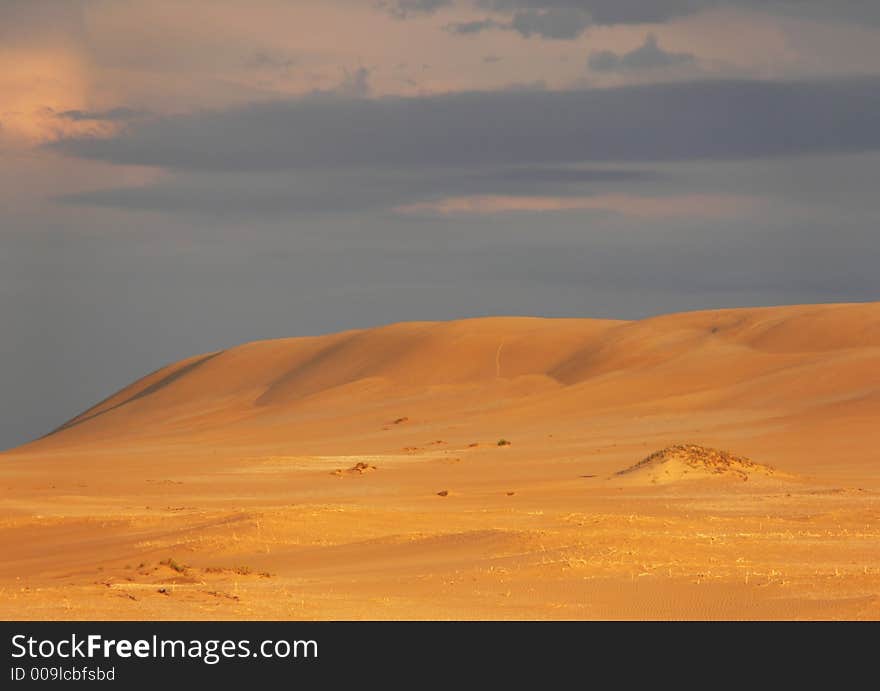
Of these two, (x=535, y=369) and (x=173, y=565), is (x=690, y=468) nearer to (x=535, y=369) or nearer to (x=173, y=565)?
(x=173, y=565)

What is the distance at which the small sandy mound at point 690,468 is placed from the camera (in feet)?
111

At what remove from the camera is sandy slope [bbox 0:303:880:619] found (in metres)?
16.2

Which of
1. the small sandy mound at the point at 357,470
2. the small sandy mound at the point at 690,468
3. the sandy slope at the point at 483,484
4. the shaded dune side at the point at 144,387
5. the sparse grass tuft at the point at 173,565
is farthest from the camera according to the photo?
the shaded dune side at the point at 144,387

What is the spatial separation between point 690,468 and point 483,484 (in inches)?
199

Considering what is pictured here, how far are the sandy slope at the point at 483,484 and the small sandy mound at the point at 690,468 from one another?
142 millimetres

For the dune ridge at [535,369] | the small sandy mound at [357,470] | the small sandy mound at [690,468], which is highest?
the dune ridge at [535,369]

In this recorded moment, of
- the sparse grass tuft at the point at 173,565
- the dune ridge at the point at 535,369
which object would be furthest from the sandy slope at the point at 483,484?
the dune ridge at the point at 535,369

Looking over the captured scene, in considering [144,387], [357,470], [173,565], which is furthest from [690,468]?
[144,387]

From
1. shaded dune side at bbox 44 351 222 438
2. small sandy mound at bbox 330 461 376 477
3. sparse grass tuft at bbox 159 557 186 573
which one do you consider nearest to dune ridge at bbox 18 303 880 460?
shaded dune side at bbox 44 351 222 438

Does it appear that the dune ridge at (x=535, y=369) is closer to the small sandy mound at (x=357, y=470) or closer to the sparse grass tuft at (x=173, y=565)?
the small sandy mound at (x=357, y=470)

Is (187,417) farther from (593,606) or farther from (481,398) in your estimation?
(593,606)
